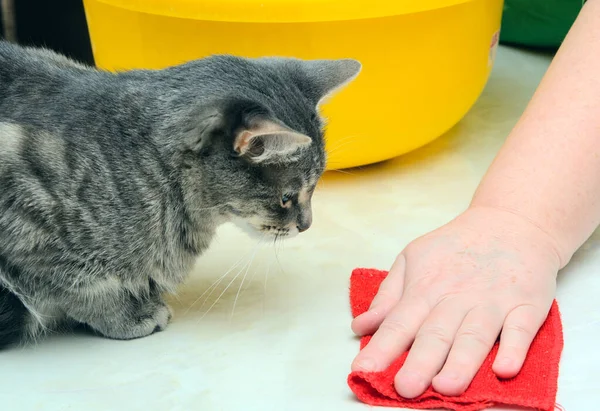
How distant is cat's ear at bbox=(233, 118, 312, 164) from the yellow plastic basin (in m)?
0.42

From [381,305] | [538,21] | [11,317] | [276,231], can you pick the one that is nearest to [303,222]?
[276,231]

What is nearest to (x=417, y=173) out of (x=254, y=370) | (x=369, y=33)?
(x=369, y=33)

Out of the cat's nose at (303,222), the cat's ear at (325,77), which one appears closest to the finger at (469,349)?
the cat's nose at (303,222)

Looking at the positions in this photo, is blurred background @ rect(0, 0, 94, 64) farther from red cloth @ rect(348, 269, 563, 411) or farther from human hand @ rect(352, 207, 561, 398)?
red cloth @ rect(348, 269, 563, 411)

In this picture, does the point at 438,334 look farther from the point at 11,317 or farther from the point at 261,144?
the point at 11,317

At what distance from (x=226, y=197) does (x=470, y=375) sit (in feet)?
1.31

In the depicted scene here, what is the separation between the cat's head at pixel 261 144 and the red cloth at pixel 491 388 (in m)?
0.25

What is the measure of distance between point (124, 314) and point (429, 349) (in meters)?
0.44

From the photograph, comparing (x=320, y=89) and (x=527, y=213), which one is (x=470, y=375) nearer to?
(x=527, y=213)

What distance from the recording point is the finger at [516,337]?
0.97 metres

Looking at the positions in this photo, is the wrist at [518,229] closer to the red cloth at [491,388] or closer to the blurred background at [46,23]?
the red cloth at [491,388]

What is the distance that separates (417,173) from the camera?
166cm

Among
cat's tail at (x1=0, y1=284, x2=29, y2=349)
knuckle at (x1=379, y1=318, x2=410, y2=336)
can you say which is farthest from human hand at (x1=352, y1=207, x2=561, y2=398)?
cat's tail at (x1=0, y1=284, x2=29, y2=349)

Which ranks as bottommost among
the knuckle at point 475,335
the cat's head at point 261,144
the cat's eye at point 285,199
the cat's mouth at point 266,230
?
the knuckle at point 475,335
